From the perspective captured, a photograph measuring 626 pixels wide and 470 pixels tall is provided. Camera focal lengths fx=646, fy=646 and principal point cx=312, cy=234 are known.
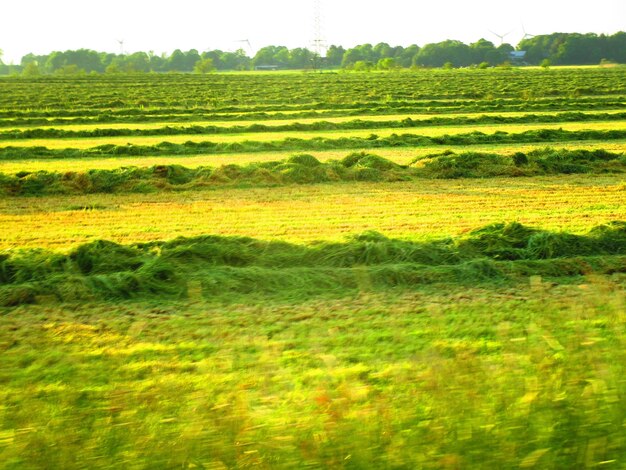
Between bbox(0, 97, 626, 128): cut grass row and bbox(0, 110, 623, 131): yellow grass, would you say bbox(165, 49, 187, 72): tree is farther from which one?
bbox(0, 110, 623, 131): yellow grass

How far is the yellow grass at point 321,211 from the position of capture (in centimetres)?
1152

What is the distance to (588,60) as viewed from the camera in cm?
13550

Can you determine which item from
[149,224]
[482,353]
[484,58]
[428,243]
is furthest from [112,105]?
[484,58]

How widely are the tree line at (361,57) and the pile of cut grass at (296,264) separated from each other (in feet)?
367

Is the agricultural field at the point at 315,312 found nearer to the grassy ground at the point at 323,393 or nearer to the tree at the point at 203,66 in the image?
the grassy ground at the point at 323,393

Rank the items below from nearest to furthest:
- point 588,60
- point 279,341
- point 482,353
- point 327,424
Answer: point 327,424 < point 482,353 < point 279,341 < point 588,60

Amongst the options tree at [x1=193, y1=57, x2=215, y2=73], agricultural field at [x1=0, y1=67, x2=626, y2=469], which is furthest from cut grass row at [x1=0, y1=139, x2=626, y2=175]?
tree at [x1=193, y1=57, x2=215, y2=73]

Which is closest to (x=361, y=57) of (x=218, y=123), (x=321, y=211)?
(x=218, y=123)

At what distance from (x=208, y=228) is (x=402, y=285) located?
4.60 m

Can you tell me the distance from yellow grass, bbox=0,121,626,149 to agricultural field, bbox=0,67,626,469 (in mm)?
4008

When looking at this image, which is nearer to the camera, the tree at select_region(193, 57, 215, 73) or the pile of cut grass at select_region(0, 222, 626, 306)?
the pile of cut grass at select_region(0, 222, 626, 306)

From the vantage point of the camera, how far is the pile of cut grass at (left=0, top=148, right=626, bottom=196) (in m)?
15.3

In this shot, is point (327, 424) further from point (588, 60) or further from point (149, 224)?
point (588, 60)

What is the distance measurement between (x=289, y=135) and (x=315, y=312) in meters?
19.7
